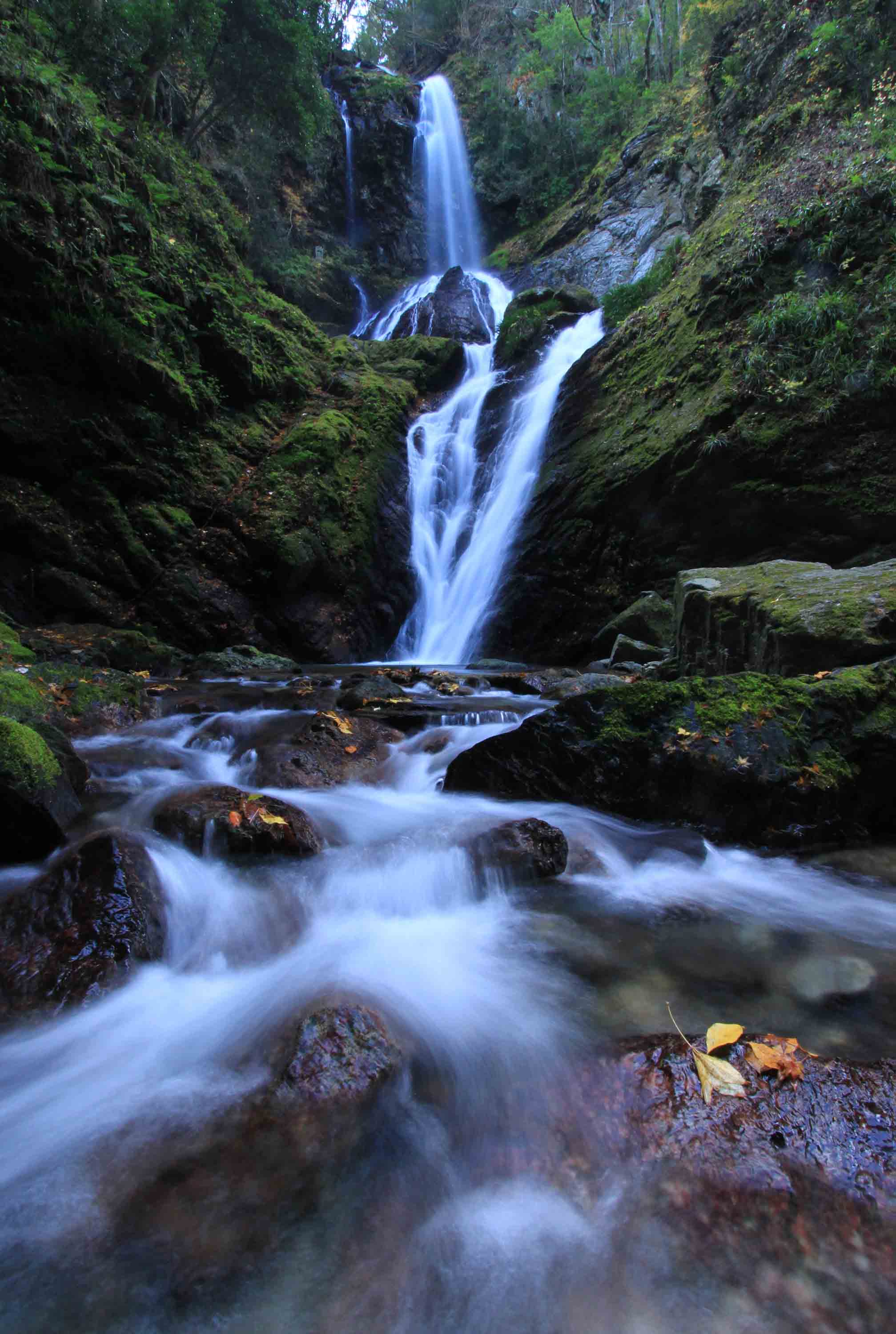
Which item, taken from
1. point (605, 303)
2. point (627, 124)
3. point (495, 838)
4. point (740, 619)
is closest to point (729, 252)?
point (605, 303)

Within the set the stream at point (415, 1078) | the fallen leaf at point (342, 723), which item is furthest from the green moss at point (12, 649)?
the fallen leaf at point (342, 723)

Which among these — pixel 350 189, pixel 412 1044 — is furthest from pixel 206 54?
pixel 412 1044

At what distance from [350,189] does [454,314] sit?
1077 cm

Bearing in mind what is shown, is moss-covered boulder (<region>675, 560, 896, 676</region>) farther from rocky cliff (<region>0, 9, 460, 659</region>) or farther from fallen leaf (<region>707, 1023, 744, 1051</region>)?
rocky cliff (<region>0, 9, 460, 659</region>)

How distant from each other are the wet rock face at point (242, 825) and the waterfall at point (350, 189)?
2993 centimetres

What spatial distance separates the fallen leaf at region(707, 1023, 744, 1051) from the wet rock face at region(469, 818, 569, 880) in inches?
57.3

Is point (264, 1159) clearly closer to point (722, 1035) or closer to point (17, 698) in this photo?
point (722, 1035)

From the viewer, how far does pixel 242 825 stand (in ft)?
11.6

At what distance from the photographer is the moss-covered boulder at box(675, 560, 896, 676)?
4.75 meters

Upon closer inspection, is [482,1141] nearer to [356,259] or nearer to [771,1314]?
[771,1314]

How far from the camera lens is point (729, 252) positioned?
10.6 metres

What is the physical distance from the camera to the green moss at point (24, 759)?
3014 mm


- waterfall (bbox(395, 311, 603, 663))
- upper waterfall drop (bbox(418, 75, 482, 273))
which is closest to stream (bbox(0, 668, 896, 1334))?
waterfall (bbox(395, 311, 603, 663))

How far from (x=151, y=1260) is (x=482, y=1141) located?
854 mm
